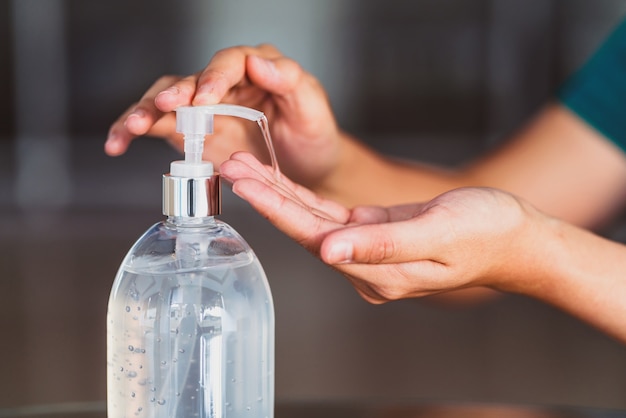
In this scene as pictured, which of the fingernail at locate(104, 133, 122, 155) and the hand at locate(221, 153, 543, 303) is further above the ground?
the fingernail at locate(104, 133, 122, 155)

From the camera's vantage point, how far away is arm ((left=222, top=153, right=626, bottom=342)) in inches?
27.1

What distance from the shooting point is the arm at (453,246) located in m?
0.69

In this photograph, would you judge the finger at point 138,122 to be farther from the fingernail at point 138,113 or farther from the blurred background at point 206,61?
the blurred background at point 206,61

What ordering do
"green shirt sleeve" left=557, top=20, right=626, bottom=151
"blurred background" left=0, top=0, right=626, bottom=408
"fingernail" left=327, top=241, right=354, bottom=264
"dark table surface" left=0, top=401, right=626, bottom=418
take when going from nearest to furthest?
"fingernail" left=327, top=241, right=354, bottom=264
"dark table surface" left=0, top=401, right=626, bottom=418
"green shirt sleeve" left=557, top=20, right=626, bottom=151
"blurred background" left=0, top=0, right=626, bottom=408

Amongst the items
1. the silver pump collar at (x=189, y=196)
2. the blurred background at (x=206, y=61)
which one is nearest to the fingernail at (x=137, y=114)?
the silver pump collar at (x=189, y=196)

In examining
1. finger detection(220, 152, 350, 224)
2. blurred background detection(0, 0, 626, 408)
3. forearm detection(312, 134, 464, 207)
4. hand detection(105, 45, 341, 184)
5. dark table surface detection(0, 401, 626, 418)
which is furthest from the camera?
blurred background detection(0, 0, 626, 408)

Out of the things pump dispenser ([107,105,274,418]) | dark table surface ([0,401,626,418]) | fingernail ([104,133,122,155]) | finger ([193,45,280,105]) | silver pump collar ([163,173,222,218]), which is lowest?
dark table surface ([0,401,626,418])

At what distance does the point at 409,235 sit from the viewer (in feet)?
2.30

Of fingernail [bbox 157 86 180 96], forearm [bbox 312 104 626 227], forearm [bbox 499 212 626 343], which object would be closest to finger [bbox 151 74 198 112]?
fingernail [bbox 157 86 180 96]

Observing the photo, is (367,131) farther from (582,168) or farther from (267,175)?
(267,175)

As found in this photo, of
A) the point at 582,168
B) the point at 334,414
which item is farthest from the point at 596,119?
the point at 334,414

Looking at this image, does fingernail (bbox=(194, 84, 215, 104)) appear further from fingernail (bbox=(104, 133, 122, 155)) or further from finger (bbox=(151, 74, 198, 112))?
fingernail (bbox=(104, 133, 122, 155))

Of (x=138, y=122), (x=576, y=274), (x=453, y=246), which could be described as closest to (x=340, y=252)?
(x=453, y=246)

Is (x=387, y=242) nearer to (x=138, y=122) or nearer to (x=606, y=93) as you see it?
(x=138, y=122)
